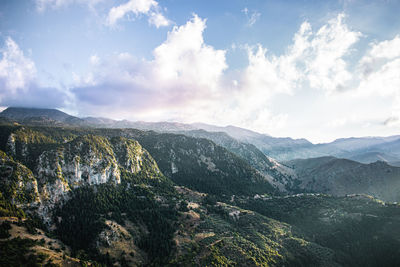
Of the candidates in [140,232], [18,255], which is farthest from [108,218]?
[18,255]

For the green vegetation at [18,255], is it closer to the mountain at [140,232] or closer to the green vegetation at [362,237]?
the mountain at [140,232]

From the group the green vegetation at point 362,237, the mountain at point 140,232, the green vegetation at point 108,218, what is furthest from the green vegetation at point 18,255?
the green vegetation at point 362,237

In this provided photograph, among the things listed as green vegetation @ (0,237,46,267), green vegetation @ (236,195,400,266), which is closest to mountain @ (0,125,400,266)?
green vegetation @ (0,237,46,267)

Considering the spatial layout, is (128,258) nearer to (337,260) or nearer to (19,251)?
(19,251)

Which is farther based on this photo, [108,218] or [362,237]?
[362,237]

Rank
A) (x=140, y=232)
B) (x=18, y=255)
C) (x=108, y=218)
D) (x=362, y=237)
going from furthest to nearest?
(x=362, y=237)
(x=108, y=218)
(x=140, y=232)
(x=18, y=255)

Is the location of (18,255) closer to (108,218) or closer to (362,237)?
(108,218)

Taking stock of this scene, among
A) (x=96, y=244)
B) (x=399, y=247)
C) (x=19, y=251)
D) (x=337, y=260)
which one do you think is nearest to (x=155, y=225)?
(x=96, y=244)

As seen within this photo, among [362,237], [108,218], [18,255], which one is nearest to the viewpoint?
[18,255]

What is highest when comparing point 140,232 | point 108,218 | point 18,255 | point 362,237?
point 18,255

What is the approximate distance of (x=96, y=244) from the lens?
440 ft

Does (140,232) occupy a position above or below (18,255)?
below

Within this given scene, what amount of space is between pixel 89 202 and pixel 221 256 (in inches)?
5055

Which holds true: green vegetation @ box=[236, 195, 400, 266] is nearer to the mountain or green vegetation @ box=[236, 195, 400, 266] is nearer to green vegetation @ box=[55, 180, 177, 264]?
the mountain
